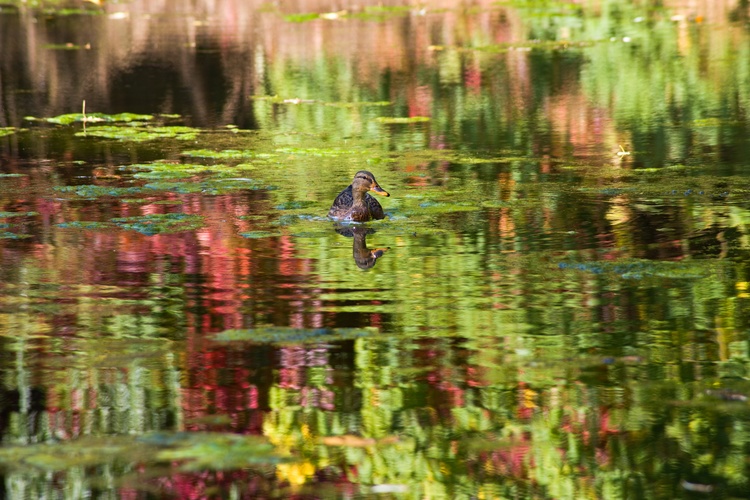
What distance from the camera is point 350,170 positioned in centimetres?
1326

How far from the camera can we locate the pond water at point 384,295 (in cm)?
561

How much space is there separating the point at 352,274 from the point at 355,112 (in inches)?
344

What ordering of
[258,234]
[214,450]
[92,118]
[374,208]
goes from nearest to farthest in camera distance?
1. [214,450]
2. [258,234]
3. [374,208]
4. [92,118]

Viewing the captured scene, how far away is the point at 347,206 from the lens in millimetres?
10664

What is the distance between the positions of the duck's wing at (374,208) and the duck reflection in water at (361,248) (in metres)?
0.33

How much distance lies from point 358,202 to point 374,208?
0.23 meters

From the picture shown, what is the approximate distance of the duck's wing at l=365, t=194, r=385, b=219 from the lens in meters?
10.9

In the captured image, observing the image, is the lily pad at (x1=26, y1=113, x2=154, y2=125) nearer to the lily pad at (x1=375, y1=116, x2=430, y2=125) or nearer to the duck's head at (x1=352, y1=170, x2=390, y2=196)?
the lily pad at (x1=375, y1=116, x2=430, y2=125)

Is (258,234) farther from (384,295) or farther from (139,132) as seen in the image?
(139,132)

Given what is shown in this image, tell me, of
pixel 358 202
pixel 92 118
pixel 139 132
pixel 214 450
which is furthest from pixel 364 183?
pixel 92 118

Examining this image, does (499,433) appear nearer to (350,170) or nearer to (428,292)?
(428,292)

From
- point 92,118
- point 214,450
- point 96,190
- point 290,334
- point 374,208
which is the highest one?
point 92,118

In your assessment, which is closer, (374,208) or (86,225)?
(86,225)

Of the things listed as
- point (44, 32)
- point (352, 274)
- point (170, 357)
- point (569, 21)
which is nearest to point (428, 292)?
point (352, 274)
